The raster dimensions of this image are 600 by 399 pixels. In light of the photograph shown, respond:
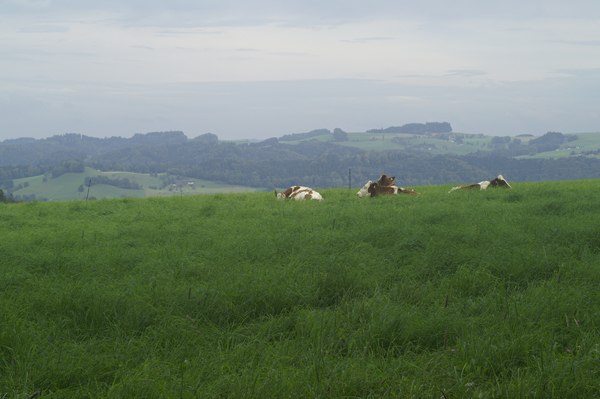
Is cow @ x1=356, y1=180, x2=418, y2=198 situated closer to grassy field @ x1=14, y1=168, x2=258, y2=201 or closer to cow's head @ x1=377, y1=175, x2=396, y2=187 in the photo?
cow's head @ x1=377, y1=175, x2=396, y2=187

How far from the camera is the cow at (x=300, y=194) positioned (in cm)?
1744

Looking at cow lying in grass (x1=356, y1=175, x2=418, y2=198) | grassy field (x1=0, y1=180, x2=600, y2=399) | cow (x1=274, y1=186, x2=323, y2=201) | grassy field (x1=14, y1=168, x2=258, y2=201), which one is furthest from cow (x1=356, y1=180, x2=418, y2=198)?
grassy field (x1=14, y1=168, x2=258, y2=201)

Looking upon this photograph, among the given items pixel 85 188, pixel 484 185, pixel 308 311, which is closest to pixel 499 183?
pixel 484 185

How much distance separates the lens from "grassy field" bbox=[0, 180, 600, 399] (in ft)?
14.7

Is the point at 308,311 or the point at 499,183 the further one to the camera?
the point at 499,183

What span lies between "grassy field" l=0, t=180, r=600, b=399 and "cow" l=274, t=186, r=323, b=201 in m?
6.29

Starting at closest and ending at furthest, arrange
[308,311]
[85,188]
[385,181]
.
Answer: [308,311], [385,181], [85,188]

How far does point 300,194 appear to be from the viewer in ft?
58.6

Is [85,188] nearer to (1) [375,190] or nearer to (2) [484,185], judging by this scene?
(1) [375,190]

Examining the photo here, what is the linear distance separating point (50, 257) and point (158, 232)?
260cm

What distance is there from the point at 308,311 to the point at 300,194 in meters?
11.9

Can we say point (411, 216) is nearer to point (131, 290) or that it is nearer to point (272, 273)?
point (272, 273)

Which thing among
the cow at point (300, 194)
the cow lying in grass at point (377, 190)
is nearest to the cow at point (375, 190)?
the cow lying in grass at point (377, 190)

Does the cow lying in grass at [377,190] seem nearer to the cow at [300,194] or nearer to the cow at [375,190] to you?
the cow at [375,190]
